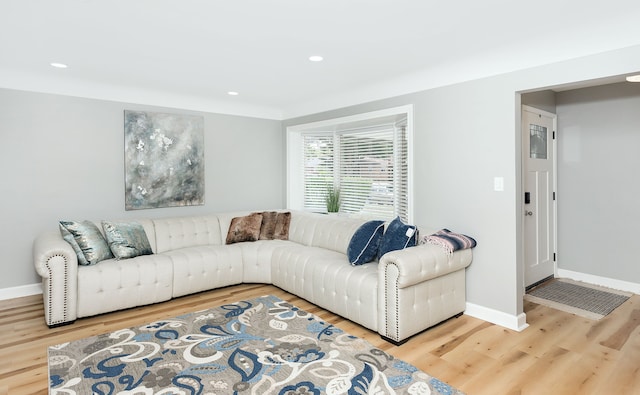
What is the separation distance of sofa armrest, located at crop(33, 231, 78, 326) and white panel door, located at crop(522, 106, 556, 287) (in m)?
4.57

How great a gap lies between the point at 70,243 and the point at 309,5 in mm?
2998

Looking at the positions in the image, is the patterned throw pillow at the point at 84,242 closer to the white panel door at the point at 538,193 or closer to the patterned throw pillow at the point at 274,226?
the patterned throw pillow at the point at 274,226

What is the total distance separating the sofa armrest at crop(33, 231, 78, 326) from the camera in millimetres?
3131

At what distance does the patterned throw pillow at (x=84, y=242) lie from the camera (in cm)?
341

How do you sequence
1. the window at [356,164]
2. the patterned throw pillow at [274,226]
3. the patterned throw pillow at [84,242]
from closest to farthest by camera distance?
1. the patterned throw pillow at [84,242]
2. the window at [356,164]
3. the patterned throw pillow at [274,226]

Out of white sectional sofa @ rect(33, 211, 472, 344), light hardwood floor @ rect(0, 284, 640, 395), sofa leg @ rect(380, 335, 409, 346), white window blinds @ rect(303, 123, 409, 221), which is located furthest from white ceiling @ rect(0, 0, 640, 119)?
sofa leg @ rect(380, 335, 409, 346)

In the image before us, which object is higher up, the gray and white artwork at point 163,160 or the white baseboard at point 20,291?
the gray and white artwork at point 163,160

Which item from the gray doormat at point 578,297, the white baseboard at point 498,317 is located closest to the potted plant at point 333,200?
the white baseboard at point 498,317

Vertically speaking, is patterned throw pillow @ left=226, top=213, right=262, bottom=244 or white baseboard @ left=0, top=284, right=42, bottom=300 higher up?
patterned throw pillow @ left=226, top=213, right=262, bottom=244

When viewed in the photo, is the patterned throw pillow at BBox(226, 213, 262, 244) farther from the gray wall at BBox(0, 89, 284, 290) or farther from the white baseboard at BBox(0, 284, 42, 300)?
the white baseboard at BBox(0, 284, 42, 300)

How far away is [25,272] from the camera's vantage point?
3.92 metres

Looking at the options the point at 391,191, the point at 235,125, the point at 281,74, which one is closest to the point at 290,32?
the point at 281,74

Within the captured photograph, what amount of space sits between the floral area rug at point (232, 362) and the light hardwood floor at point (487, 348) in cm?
16

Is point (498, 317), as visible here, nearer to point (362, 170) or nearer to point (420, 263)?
point (420, 263)
